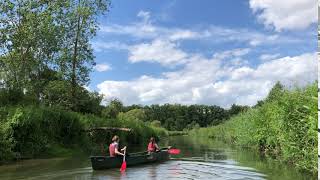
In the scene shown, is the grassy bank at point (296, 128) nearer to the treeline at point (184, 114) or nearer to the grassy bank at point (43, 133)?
the grassy bank at point (43, 133)

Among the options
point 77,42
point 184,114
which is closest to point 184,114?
point 184,114

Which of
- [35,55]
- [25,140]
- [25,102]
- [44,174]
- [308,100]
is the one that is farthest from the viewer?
[35,55]

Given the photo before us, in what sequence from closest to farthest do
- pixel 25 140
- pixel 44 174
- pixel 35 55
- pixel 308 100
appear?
pixel 308 100 → pixel 44 174 → pixel 25 140 → pixel 35 55

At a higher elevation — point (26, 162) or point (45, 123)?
point (45, 123)

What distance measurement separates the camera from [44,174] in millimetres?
18484

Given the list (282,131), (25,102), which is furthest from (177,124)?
(282,131)

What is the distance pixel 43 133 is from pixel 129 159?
768cm

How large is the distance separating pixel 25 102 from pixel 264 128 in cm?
1615

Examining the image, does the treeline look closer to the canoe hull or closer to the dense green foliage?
the dense green foliage

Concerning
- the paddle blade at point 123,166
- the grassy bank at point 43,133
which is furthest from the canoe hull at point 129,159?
the grassy bank at point 43,133

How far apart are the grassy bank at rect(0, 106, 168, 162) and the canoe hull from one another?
16.1 ft

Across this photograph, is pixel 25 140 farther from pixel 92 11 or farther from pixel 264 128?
pixel 92 11

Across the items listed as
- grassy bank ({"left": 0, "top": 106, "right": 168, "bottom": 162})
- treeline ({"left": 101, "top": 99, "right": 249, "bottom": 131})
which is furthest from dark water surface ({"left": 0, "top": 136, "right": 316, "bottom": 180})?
treeline ({"left": 101, "top": 99, "right": 249, "bottom": 131})

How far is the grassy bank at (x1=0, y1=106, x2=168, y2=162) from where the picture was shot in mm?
22680
